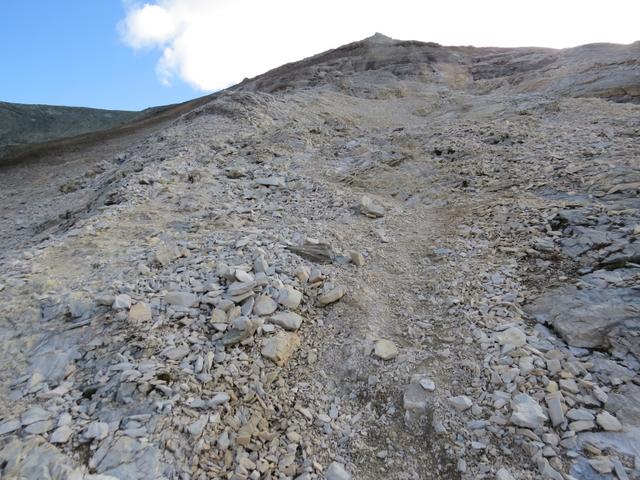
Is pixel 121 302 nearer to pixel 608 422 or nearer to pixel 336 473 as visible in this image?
pixel 336 473

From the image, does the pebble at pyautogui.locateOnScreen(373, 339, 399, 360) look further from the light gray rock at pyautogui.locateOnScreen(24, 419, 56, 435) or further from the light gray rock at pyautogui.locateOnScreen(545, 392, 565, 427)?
the light gray rock at pyautogui.locateOnScreen(24, 419, 56, 435)

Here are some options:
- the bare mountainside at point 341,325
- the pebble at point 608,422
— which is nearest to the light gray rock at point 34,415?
the bare mountainside at point 341,325

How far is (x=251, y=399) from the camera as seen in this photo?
3.91 m

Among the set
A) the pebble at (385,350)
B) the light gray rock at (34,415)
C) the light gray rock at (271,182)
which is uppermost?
the light gray rock at (271,182)

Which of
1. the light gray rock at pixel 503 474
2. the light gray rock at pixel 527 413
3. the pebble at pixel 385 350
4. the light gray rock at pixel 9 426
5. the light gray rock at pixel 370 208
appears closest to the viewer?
the light gray rock at pixel 503 474

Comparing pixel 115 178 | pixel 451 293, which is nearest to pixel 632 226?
pixel 451 293

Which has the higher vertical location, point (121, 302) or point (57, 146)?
point (57, 146)

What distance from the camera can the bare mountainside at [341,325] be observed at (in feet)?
11.2

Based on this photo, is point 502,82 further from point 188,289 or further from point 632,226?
point 188,289

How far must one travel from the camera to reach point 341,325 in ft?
16.5

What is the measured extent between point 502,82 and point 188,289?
26471mm

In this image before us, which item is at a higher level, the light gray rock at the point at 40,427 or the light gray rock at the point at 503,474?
the light gray rock at the point at 40,427

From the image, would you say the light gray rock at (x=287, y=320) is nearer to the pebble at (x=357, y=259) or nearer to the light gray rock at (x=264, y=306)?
the light gray rock at (x=264, y=306)

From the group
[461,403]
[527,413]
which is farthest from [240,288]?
[527,413]
